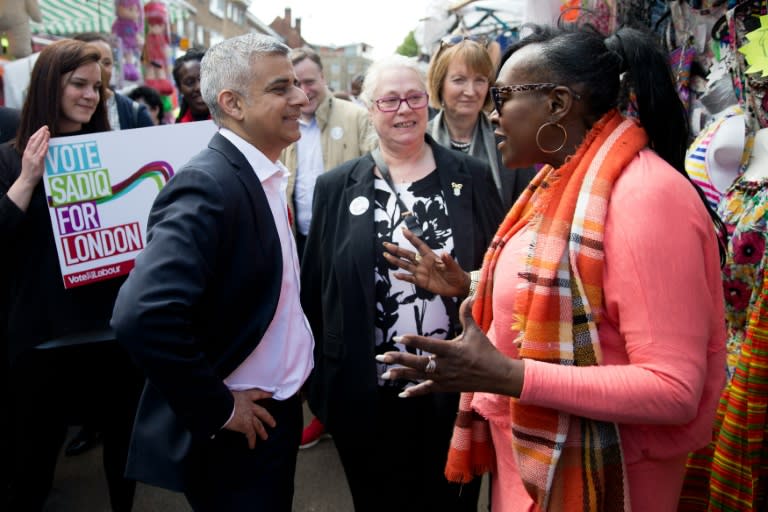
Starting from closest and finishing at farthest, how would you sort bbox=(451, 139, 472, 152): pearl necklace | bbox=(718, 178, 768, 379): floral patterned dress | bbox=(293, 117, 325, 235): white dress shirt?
1. bbox=(718, 178, 768, 379): floral patterned dress
2. bbox=(451, 139, 472, 152): pearl necklace
3. bbox=(293, 117, 325, 235): white dress shirt

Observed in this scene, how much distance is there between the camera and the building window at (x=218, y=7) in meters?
35.0

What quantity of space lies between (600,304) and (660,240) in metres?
0.19

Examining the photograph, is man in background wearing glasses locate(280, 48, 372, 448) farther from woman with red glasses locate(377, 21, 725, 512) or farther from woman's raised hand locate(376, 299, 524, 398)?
woman's raised hand locate(376, 299, 524, 398)

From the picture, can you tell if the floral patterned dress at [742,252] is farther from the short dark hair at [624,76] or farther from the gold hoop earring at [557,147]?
the gold hoop earring at [557,147]

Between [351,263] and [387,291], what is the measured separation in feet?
0.62

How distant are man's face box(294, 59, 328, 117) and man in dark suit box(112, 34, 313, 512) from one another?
2.40 metres

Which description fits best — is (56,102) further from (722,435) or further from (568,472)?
(722,435)

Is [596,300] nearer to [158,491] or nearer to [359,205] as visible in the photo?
[359,205]

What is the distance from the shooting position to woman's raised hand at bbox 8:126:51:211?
248cm

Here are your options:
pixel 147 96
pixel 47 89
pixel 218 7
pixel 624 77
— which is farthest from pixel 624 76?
pixel 218 7

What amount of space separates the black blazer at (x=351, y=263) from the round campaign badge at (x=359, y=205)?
17 millimetres

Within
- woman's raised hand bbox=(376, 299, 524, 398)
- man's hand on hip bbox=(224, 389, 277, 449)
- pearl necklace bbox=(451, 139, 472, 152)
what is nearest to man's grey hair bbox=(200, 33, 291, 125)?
man's hand on hip bbox=(224, 389, 277, 449)

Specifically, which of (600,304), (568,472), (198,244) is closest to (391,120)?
(198,244)

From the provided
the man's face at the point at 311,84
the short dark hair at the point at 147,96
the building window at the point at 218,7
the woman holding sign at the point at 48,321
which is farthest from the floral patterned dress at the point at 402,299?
the building window at the point at 218,7
